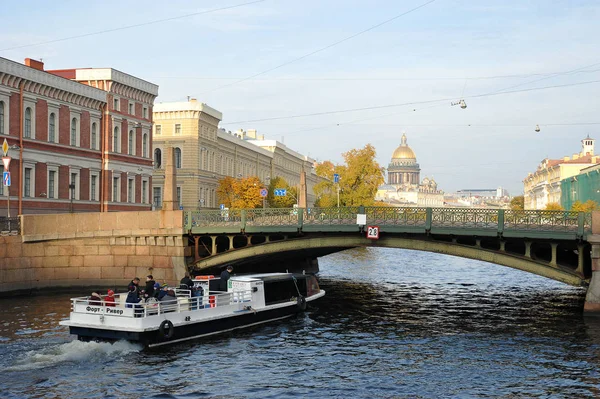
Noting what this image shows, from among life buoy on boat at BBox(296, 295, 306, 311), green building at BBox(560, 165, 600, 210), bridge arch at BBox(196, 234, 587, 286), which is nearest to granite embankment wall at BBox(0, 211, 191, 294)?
bridge arch at BBox(196, 234, 587, 286)

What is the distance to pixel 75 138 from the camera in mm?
56812

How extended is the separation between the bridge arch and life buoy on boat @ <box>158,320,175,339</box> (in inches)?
509

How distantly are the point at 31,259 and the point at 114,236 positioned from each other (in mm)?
4456

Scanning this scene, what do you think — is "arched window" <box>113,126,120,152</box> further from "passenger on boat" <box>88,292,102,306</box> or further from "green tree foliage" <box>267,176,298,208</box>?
"green tree foliage" <box>267,176,298,208</box>

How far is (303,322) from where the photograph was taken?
3441 cm

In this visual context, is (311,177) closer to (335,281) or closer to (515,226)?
(335,281)

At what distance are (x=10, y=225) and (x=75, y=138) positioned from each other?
1612 centimetres

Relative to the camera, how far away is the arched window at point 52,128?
176ft

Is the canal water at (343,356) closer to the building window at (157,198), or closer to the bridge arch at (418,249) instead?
the bridge arch at (418,249)

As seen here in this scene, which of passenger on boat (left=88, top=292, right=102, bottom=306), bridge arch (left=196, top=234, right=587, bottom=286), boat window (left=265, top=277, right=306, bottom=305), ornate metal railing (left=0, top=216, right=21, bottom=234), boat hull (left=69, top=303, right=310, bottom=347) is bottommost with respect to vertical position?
boat hull (left=69, top=303, right=310, bottom=347)

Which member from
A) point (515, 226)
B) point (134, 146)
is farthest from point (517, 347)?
point (134, 146)

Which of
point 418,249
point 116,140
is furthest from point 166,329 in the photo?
point 116,140

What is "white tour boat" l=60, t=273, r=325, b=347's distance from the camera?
2703 centimetres

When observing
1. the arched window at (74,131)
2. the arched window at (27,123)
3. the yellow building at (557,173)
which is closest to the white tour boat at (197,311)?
→ the arched window at (27,123)
